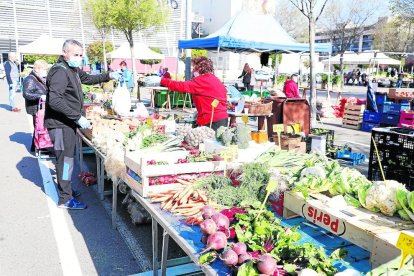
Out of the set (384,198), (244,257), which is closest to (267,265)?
(244,257)

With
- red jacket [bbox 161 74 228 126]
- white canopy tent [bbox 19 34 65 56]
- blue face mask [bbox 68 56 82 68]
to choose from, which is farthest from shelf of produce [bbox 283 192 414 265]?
white canopy tent [bbox 19 34 65 56]

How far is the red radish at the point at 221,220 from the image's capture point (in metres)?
2.46

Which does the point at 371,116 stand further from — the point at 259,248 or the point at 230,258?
the point at 230,258

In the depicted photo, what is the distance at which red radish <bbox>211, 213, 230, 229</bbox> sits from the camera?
8.07ft

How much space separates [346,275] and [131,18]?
20.1m

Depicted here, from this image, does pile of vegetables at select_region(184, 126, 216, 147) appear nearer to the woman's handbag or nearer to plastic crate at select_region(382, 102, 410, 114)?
the woman's handbag

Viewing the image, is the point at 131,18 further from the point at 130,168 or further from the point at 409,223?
A: the point at 409,223

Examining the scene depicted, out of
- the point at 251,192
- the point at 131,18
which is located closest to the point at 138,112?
the point at 251,192

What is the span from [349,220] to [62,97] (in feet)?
12.0

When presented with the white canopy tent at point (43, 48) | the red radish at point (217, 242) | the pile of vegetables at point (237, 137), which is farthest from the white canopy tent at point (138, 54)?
the red radish at point (217, 242)

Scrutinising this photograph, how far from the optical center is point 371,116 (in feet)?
37.9

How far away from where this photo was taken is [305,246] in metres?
2.08

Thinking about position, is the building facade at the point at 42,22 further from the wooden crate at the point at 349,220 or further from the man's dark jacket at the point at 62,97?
the wooden crate at the point at 349,220

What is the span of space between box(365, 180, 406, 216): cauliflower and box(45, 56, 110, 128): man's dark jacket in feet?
11.6
